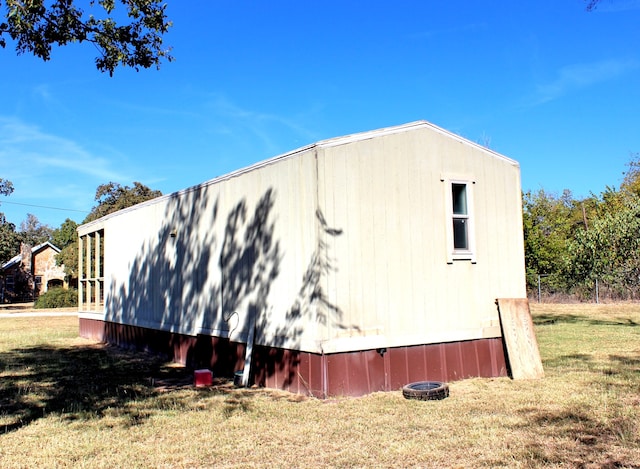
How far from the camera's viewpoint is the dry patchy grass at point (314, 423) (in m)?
4.87

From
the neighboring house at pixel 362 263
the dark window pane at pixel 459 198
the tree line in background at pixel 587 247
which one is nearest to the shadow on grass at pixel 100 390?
the neighboring house at pixel 362 263

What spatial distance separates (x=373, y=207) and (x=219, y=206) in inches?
125

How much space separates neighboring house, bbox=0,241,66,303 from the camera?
46.0m

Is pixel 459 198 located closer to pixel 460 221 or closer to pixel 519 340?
pixel 460 221

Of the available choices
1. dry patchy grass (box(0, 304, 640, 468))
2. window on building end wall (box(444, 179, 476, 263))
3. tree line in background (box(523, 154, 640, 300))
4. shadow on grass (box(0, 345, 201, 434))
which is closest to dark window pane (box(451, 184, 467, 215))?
window on building end wall (box(444, 179, 476, 263))

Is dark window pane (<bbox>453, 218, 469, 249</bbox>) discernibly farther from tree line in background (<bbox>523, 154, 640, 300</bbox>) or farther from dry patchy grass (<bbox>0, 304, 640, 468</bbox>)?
tree line in background (<bbox>523, 154, 640, 300</bbox>)

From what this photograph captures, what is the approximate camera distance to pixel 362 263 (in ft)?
25.1

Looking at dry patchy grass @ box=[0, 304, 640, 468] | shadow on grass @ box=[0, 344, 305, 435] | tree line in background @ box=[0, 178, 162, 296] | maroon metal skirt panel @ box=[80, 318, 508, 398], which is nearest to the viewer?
dry patchy grass @ box=[0, 304, 640, 468]

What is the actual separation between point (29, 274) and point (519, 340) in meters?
46.4

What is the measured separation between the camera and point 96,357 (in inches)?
470

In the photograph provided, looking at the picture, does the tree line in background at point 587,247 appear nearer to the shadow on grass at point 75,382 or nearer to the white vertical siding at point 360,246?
the white vertical siding at point 360,246

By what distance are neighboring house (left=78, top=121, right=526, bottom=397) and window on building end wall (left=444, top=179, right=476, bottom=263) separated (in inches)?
0.9

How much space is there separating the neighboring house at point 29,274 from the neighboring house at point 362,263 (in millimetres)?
41413

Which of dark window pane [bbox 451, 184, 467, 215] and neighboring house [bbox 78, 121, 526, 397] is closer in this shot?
neighboring house [bbox 78, 121, 526, 397]
